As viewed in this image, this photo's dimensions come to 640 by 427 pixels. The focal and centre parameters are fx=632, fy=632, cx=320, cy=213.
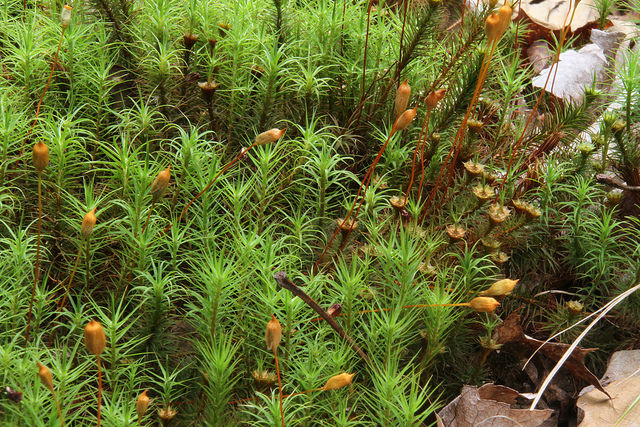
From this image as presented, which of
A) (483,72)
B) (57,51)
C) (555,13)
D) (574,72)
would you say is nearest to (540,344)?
(483,72)

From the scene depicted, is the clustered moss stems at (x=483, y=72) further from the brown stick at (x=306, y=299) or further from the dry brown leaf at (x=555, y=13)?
the dry brown leaf at (x=555, y=13)

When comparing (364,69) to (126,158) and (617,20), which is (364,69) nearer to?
(126,158)

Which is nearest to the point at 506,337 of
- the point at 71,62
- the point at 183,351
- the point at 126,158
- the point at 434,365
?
the point at 434,365

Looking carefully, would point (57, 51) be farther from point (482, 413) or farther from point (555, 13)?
point (555, 13)

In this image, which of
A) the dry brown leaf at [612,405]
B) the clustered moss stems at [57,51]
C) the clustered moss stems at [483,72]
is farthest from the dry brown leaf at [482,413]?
the clustered moss stems at [57,51]

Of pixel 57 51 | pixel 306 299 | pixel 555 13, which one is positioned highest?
pixel 57 51

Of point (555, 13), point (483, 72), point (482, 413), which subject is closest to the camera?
point (482, 413)

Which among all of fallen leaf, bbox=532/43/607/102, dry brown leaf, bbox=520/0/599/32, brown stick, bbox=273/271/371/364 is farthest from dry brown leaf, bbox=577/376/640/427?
dry brown leaf, bbox=520/0/599/32

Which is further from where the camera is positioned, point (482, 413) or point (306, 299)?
point (482, 413)
